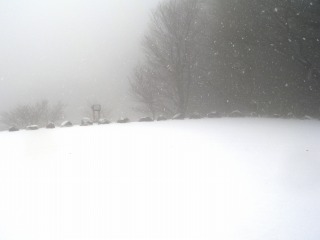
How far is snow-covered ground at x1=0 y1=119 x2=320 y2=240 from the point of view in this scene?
1.69 metres

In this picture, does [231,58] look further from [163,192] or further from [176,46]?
[163,192]

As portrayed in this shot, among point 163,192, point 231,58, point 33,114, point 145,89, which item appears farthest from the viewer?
point 33,114

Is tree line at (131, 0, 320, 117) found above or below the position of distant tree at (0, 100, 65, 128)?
above

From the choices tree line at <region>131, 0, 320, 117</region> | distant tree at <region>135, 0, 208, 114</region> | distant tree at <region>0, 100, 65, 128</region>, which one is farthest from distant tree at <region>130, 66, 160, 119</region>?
distant tree at <region>0, 100, 65, 128</region>

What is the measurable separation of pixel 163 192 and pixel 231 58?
35.9ft

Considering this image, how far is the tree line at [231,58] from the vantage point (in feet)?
31.3

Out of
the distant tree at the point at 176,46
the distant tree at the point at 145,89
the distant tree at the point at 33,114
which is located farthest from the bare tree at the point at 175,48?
the distant tree at the point at 33,114

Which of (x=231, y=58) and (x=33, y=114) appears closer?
(x=231, y=58)

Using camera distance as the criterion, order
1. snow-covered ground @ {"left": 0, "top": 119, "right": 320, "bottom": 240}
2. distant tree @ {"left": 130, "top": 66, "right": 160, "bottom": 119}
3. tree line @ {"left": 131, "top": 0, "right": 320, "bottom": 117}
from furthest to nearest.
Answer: distant tree @ {"left": 130, "top": 66, "right": 160, "bottom": 119} < tree line @ {"left": 131, "top": 0, "right": 320, "bottom": 117} < snow-covered ground @ {"left": 0, "top": 119, "right": 320, "bottom": 240}

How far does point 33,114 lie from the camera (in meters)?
21.2

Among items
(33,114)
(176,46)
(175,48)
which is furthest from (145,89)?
(33,114)

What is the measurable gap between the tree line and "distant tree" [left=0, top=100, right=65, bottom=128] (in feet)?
29.8

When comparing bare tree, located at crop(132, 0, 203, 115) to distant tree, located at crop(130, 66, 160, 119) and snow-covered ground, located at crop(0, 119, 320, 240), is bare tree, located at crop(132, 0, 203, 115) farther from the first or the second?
snow-covered ground, located at crop(0, 119, 320, 240)

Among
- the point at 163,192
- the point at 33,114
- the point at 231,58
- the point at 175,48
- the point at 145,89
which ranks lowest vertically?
the point at 163,192
